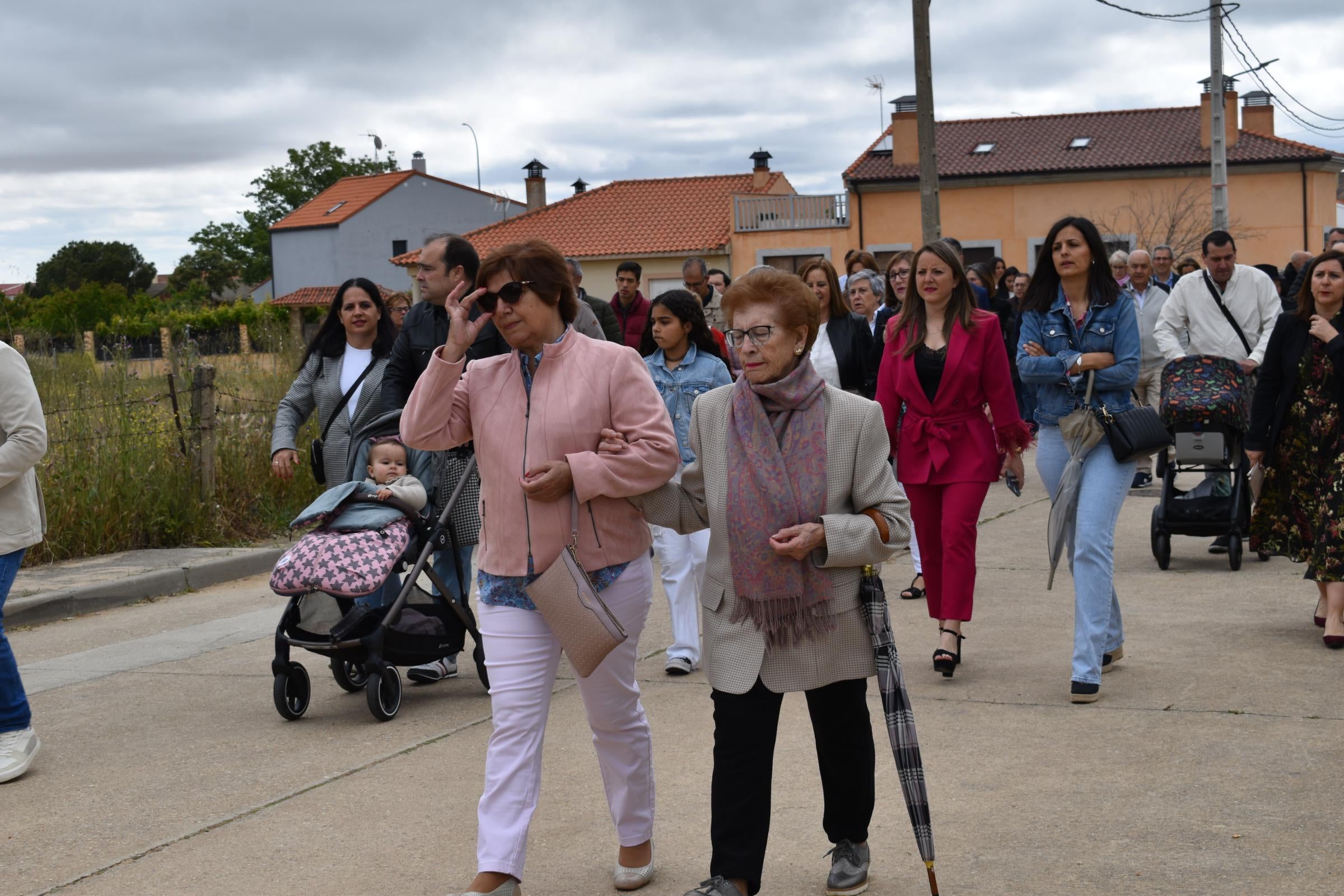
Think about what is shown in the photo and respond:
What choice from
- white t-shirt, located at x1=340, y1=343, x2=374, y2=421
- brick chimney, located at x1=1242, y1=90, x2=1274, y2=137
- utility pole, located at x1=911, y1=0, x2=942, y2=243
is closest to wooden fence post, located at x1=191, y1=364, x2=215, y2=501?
white t-shirt, located at x1=340, y1=343, x2=374, y2=421

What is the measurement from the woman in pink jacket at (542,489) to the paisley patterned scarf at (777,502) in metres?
0.32

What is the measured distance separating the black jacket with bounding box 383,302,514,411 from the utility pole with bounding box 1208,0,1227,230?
22080 millimetres

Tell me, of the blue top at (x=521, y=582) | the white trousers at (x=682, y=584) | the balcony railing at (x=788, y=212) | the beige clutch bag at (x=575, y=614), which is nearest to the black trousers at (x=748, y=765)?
the beige clutch bag at (x=575, y=614)

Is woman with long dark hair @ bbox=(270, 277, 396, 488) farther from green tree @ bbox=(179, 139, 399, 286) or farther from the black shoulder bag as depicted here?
green tree @ bbox=(179, 139, 399, 286)

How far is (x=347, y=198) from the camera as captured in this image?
75312 millimetres

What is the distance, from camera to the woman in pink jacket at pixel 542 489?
13.1ft

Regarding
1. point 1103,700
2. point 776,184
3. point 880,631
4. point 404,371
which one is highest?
point 776,184

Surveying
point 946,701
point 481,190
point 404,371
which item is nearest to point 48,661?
point 404,371

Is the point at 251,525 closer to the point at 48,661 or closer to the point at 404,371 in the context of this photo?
the point at 48,661

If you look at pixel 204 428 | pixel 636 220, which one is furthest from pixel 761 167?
pixel 204 428

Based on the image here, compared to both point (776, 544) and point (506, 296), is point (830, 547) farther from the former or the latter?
point (506, 296)

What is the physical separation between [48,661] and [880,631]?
581 centimetres

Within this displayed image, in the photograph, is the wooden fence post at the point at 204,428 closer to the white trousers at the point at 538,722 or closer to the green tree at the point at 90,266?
the white trousers at the point at 538,722

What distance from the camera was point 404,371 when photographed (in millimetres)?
6730
